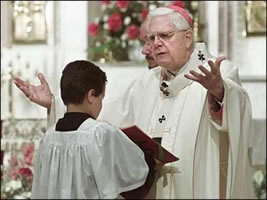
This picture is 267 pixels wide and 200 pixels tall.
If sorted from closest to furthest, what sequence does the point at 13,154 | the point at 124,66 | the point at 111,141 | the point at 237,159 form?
the point at 111,141 → the point at 237,159 → the point at 13,154 → the point at 124,66

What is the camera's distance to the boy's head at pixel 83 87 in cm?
367

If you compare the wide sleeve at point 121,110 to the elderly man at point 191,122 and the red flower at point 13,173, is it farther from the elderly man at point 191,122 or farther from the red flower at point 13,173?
the red flower at point 13,173

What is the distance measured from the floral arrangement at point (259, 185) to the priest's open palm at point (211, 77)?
2.76 metres

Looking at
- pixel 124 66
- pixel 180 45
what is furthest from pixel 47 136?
pixel 124 66

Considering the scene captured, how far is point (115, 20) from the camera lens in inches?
299

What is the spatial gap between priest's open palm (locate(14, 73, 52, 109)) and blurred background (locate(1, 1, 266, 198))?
126 inches

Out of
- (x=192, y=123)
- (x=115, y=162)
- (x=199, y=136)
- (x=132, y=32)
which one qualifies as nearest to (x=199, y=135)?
(x=199, y=136)

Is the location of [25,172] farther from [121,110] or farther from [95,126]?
[95,126]

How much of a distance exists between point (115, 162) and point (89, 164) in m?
0.13

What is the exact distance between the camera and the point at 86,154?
3592 mm

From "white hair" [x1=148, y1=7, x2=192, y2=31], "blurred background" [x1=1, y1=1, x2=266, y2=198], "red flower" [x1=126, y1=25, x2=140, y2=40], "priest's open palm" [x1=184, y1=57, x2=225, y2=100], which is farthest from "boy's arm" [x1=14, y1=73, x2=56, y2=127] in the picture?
"red flower" [x1=126, y1=25, x2=140, y2=40]

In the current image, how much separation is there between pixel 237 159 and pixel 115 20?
368 cm

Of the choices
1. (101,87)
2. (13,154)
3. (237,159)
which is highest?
(101,87)

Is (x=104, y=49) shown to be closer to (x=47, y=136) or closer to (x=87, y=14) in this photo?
(x=87, y=14)
